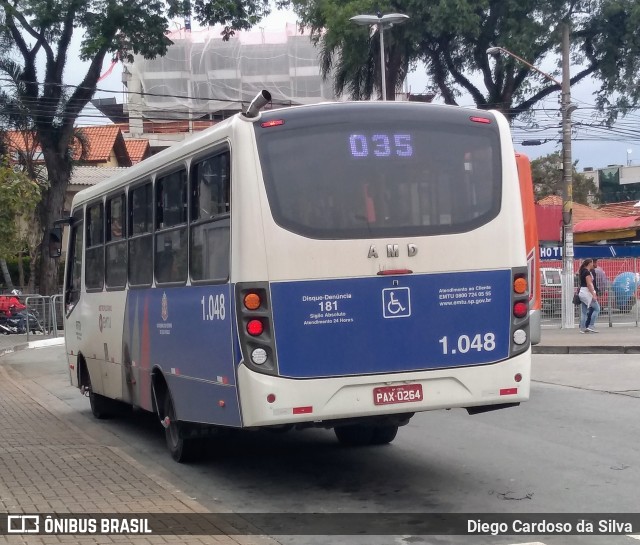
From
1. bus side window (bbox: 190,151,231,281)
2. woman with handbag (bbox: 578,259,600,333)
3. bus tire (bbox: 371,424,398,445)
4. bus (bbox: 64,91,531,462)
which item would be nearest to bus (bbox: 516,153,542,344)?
bus tire (bbox: 371,424,398,445)

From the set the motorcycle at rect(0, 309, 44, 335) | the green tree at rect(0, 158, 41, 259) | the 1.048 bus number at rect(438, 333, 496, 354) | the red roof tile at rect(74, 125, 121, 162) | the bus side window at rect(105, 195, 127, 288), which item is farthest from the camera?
the red roof tile at rect(74, 125, 121, 162)

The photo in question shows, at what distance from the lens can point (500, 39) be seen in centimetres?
3659

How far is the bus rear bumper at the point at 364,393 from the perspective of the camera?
7.86 meters

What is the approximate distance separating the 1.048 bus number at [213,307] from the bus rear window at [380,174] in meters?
0.87

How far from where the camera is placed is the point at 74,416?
567 inches

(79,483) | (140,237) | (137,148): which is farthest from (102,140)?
(79,483)

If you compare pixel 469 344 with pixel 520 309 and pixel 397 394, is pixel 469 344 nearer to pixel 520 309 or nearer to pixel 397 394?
pixel 520 309

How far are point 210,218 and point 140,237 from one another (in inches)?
89.3

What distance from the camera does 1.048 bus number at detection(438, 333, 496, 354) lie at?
27.1ft

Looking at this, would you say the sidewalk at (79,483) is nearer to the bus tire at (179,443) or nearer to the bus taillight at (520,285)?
the bus tire at (179,443)

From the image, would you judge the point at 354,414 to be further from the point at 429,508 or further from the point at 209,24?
the point at 209,24

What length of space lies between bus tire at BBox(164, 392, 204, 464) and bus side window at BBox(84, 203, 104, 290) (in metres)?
2.92

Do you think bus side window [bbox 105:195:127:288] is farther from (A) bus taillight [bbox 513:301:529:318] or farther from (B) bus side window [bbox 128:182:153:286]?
(A) bus taillight [bbox 513:301:529:318]

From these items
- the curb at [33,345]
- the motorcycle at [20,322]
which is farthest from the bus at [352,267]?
the motorcycle at [20,322]
